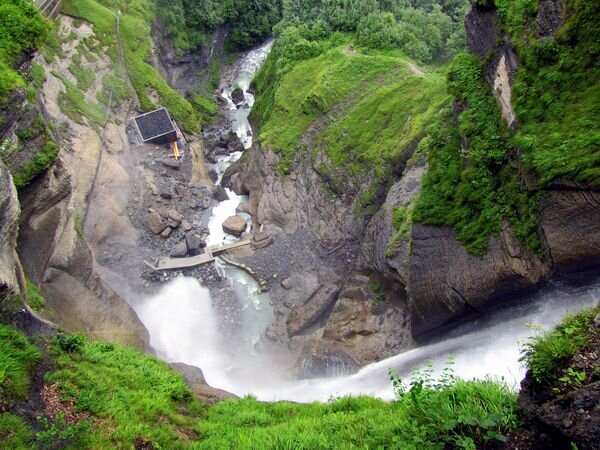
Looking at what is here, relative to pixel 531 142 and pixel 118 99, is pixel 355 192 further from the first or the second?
pixel 118 99

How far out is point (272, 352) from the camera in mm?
24672

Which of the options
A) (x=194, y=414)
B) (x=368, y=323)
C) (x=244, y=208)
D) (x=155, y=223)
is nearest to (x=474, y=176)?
(x=368, y=323)

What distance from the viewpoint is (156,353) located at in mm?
23359

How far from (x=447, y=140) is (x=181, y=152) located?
23.0 meters

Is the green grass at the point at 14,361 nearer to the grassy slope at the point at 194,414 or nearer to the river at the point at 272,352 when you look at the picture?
the grassy slope at the point at 194,414

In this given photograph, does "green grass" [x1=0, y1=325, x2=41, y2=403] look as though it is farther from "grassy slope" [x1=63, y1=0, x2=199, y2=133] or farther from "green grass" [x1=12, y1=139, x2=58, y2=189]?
"grassy slope" [x1=63, y1=0, x2=199, y2=133]

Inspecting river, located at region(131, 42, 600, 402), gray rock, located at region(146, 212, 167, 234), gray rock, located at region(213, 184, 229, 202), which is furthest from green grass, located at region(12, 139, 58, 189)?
gray rock, located at region(213, 184, 229, 202)

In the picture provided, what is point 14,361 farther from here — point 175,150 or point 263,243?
point 175,150

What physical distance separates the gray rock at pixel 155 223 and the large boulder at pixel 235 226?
159 inches

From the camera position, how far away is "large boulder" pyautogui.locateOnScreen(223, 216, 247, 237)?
31.5 metres

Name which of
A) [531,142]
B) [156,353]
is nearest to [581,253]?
[531,142]

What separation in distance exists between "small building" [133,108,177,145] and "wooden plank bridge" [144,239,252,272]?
10951 mm

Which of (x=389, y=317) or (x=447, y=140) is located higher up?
(x=447, y=140)

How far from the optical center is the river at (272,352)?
49.4 ft
